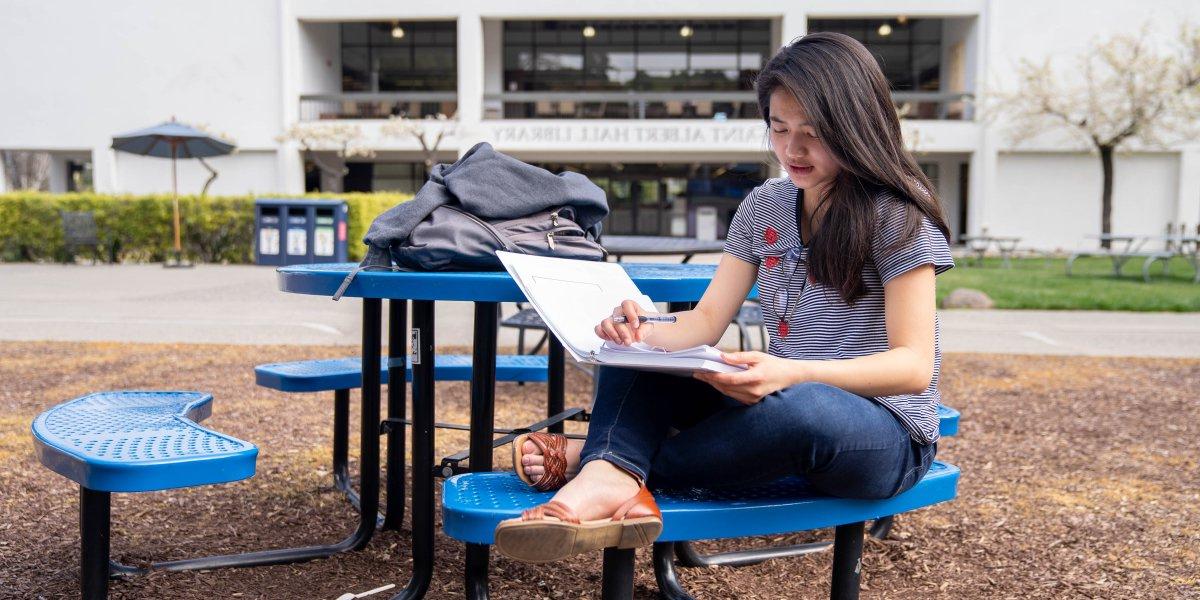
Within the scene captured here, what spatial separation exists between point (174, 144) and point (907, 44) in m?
23.5

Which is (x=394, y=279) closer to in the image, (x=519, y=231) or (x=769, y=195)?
(x=519, y=231)

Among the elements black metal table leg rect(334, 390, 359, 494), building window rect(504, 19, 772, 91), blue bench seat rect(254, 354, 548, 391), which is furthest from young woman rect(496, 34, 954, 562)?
building window rect(504, 19, 772, 91)

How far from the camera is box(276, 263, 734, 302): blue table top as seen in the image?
2129 millimetres

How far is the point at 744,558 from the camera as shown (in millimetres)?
2883

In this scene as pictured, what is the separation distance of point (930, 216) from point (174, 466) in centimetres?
156

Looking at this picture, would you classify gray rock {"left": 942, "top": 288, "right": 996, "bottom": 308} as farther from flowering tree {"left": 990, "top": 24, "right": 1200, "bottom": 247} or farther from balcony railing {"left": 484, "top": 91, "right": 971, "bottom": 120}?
balcony railing {"left": 484, "top": 91, "right": 971, "bottom": 120}

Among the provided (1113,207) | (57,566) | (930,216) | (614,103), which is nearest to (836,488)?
(930,216)

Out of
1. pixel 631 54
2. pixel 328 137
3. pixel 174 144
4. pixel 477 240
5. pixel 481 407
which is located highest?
pixel 631 54

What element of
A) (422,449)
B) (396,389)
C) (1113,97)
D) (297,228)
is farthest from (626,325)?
(1113,97)

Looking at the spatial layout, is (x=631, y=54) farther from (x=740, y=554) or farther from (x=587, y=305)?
(x=587, y=305)

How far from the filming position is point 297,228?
55.9ft

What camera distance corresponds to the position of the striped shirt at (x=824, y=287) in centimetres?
193

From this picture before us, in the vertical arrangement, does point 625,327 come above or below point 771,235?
below

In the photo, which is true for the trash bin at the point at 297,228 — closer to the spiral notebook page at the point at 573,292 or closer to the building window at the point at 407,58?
the spiral notebook page at the point at 573,292
